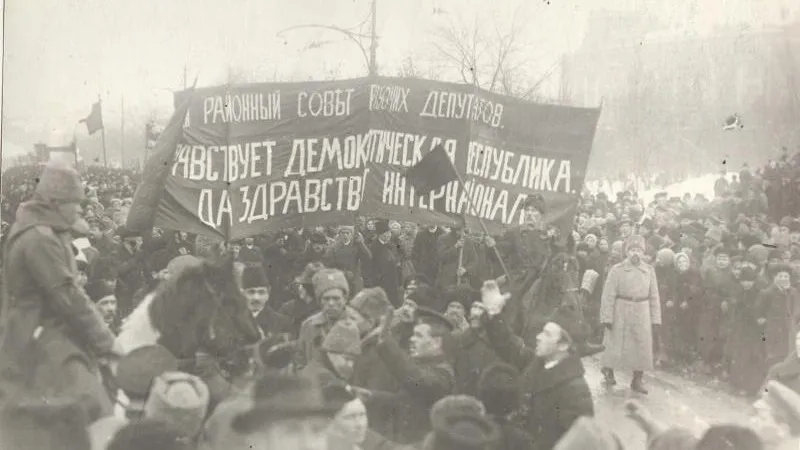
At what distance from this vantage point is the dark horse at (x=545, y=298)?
5.37 meters

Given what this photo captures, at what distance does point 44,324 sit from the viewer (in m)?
5.15

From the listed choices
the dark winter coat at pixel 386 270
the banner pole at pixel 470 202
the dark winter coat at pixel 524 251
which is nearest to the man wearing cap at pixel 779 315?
the dark winter coat at pixel 524 251

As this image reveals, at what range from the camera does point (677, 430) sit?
5.46 m

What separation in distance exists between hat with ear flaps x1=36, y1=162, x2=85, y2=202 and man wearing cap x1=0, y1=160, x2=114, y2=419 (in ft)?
0.44

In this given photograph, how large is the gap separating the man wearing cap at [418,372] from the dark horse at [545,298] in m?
0.43

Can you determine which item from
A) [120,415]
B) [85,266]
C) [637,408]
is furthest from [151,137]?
[637,408]

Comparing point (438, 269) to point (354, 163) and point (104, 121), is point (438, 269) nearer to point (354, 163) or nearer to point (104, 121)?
point (354, 163)

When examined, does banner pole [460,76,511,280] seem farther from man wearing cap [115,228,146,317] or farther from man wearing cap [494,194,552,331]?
man wearing cap [115,228,146,317]

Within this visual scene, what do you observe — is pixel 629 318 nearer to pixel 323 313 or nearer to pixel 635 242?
pixel 635 242

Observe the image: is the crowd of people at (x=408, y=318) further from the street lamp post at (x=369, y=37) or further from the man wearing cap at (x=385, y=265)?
the street lamp post at (x=369, y=37)

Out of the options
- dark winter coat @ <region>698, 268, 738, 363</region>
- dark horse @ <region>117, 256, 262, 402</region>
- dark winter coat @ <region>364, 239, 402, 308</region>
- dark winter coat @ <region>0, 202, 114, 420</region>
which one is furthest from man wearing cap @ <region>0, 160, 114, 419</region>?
dark winter coat @ <region>698, 268, 738, 363</region>

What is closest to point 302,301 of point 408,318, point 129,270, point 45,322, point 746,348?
point 408,318

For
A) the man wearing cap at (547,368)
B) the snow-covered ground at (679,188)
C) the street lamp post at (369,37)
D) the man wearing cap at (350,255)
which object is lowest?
the man wearing cap at (547,368)

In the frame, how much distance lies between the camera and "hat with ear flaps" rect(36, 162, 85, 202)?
523 cm
